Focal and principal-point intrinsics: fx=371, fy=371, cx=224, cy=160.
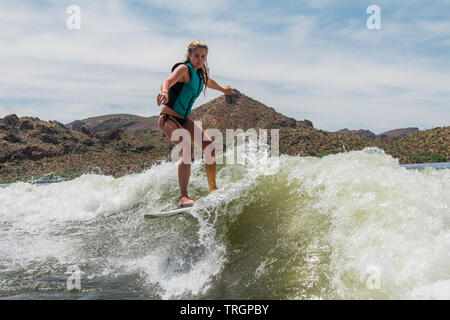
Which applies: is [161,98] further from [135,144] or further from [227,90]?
[135,144]

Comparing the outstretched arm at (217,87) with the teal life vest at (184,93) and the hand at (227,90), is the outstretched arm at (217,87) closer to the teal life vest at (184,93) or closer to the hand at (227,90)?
the hand at (227,90)

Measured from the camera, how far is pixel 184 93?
4.64 meters

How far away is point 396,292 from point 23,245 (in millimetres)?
5512

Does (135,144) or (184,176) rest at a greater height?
(135,144)

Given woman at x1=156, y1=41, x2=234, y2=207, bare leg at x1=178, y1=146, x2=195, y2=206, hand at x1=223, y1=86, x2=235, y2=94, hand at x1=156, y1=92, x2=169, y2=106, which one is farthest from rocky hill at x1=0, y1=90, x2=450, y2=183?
hand at x1=156, y1=92, x2=169, y2=106

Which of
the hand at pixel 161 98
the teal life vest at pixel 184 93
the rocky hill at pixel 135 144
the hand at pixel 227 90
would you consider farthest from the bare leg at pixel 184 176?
the rocky hill at pixel 135 144

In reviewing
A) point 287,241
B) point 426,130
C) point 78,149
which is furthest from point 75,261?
point 78,149

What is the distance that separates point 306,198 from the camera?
14.0 ft

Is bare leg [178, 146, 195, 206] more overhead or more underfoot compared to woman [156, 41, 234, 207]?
more underfoot

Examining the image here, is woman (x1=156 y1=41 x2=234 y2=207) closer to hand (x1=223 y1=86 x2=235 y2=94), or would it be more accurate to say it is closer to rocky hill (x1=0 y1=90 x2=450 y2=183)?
hand (x1=223 y1=86 x2=235 y2=94)

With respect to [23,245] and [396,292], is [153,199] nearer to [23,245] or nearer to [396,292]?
[23,245]

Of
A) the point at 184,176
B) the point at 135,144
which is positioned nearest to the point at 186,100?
the point at 184,176

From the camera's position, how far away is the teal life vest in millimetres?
4576

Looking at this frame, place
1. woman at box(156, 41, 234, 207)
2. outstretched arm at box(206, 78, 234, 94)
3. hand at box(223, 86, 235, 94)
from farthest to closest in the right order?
hand at box(223, 86, 235, 94) → outstretched arm at box(206, 78, 234, 94) → woman at box(156, 41, 234, 207)
